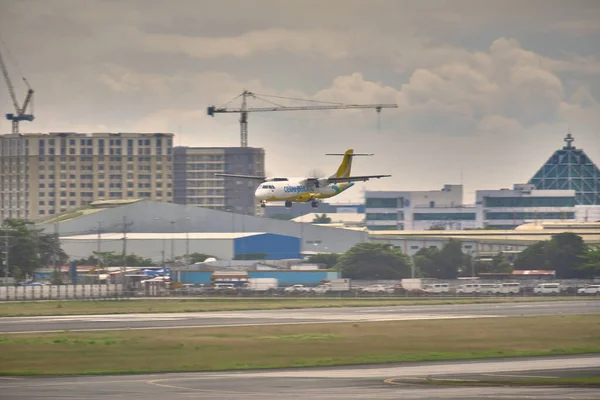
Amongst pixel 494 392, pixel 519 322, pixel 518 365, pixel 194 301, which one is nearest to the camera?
pixel 494 392

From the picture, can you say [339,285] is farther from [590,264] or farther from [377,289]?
[590,264]

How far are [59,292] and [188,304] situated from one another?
Result: 23013 millimetres

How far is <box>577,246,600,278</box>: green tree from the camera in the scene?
624 ft

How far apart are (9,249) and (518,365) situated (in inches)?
5737

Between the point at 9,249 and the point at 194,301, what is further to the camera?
the point at 9,249

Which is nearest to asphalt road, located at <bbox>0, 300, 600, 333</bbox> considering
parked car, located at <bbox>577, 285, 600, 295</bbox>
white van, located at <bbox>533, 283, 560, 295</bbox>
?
parked car, located at <bbox>577, 285, 600, 295</bbox>

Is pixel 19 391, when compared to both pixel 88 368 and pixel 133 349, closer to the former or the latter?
pixel 88 368

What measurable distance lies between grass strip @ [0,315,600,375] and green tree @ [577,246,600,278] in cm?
9619

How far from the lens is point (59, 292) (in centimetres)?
14738

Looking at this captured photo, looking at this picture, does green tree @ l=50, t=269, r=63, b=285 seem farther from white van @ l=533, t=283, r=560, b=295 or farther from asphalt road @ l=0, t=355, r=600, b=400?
asphalt road @ l=0, t=355, r=600, b=400

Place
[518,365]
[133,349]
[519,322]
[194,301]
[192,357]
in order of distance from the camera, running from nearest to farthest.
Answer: [518,365], [192,357], [133,349], [519,322], [194,301]

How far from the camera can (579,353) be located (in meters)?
72.2

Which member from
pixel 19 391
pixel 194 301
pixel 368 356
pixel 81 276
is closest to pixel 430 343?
pixel 368 356

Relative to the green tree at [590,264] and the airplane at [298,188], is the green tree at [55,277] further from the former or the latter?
the green tree at [590,264]
